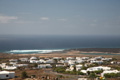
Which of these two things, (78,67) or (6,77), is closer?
(6,77)

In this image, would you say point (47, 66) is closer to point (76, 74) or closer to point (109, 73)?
point (76, 74)

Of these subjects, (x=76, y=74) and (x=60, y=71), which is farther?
(x=60, y=71)

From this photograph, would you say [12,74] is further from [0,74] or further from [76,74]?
[76,74]

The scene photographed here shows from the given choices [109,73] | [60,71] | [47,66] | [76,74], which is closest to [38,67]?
[47,66]

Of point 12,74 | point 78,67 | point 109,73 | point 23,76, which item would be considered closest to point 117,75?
point 109,73

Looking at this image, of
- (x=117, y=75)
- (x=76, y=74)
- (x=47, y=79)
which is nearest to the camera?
(x=47, y=79)

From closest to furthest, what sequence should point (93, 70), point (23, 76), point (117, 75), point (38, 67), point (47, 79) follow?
point (47, 79)
point (23, 76)
point (117, 75)
point (93, 70)
point (38, 67)

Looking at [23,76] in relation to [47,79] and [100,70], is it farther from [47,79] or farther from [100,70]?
[100,70]

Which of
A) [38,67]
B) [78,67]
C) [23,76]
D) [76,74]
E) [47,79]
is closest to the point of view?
[47,79]

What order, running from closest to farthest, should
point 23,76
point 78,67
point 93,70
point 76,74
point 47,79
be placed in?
point 47,79, point 23,76, point 76,74, point 93,70, point 78,67
